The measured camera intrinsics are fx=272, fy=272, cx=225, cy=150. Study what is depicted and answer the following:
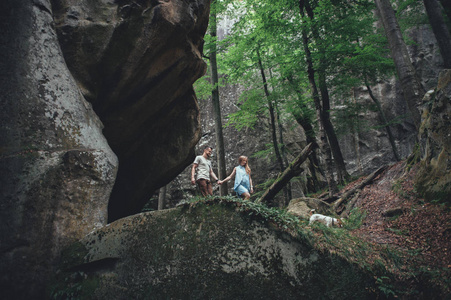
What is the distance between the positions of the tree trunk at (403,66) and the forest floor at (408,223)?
1789 millimetres

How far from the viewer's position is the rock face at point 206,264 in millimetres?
3488

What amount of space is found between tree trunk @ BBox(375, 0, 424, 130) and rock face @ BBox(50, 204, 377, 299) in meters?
5.57

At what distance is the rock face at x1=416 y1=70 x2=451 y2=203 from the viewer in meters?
5.18

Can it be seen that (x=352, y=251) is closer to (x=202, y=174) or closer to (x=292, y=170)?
→ (x=202, y=174)

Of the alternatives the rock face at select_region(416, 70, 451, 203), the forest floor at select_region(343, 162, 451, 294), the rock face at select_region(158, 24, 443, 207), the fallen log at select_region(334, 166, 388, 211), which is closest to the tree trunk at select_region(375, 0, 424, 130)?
the rock face at select_region(416, 70, 451, 203)

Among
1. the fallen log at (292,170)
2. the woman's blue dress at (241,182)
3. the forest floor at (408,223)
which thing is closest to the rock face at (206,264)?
the forest floor at (408,223)

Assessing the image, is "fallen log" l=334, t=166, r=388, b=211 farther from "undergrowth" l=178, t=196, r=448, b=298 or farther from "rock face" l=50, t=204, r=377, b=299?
"rock face" l=50, t=204, r=377, b=299

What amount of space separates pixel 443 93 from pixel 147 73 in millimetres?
6160

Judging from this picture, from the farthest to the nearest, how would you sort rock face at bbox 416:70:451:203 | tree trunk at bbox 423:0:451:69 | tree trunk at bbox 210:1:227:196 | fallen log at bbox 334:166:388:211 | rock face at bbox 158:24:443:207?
rock face at bbox 158:24:443:207 < tree trunk at bbox 210:1:227:196 < fallen log at bbox 334:166:388:211 < tree trunk at bbox 423:0:451:69 < rock face at bbox 416:70:451:203

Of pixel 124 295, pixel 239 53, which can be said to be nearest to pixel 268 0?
pixel 239 53

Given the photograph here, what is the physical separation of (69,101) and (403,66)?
8.15 meters

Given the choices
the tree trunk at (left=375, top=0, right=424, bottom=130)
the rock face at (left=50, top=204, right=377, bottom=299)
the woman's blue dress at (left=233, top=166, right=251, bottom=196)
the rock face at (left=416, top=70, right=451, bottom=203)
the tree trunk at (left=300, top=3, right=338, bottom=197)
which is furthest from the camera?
the tree trunk at (left=300, top=3, right=338, bottom=197)

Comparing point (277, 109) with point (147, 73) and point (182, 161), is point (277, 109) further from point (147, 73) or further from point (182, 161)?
point (147, 73)

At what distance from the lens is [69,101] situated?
4492 mm
